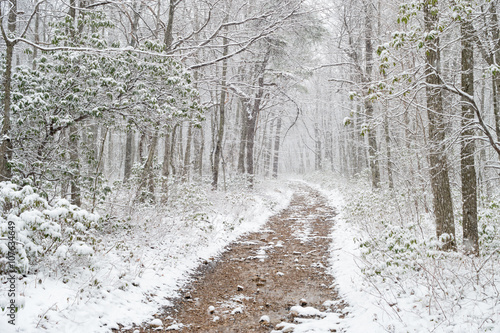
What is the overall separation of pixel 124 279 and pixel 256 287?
2.42 m

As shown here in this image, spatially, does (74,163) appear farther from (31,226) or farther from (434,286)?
(434,286)

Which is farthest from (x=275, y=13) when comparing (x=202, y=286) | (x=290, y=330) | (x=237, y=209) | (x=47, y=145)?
(x=290, y=330)

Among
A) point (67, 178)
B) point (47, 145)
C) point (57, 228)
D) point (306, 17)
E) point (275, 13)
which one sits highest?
point (306, 17)

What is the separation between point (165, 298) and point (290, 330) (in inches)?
86.8

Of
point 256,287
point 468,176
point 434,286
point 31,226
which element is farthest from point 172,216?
point 468,176

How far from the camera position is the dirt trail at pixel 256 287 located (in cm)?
449

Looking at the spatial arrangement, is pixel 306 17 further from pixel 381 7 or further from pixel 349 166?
pixel 349 166

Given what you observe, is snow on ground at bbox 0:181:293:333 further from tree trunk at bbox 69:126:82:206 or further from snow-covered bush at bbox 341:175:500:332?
snow-covered bush at bbox 341:175:500:332

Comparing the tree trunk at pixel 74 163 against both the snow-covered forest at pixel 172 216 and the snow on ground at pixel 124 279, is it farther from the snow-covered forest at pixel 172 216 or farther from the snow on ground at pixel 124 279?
the snow on ground at pixel 124 279

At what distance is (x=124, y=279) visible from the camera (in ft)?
16.4

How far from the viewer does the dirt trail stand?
4488 mm

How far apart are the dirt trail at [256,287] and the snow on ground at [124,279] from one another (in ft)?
1.15

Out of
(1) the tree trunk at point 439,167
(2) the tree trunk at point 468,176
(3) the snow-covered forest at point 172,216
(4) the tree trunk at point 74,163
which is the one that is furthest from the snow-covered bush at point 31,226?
(2) the tree trunk at point 468,176

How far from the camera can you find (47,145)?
641 cm
